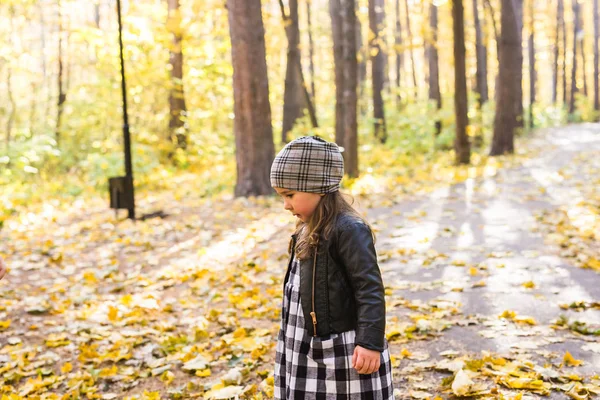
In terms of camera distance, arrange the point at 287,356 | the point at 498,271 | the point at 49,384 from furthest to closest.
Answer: the point at 498,271 < the point at 49,384 < the point at 287,356

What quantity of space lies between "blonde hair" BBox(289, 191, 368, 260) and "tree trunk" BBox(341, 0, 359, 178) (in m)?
10.6

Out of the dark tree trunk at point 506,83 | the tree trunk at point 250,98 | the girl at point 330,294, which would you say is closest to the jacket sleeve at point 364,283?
the girl at point 330,294

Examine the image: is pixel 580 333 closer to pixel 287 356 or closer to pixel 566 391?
pixel 566 391

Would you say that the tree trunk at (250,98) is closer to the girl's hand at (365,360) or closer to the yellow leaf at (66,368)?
the yellow leaf at (66,368)

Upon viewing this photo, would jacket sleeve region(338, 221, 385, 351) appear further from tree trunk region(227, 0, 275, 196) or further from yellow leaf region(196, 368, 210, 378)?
tree trunk region(227, 0, 275, 196)

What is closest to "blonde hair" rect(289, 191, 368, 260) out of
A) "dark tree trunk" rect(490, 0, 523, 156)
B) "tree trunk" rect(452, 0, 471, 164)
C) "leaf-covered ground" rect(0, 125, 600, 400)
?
"leaf-covered ground" rect(0, 125, 600, 400)

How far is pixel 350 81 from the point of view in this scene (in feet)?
42.3

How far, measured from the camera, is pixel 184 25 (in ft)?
50.2

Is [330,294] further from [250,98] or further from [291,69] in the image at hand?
[291,69]

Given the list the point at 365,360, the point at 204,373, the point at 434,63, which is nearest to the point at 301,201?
the point at 365,360

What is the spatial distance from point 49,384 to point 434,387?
8.77 ft

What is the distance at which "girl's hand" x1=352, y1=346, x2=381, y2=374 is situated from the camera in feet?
7.78

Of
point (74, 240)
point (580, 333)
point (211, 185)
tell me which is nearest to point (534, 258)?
point (580, 333)

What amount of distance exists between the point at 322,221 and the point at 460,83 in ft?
44.2
